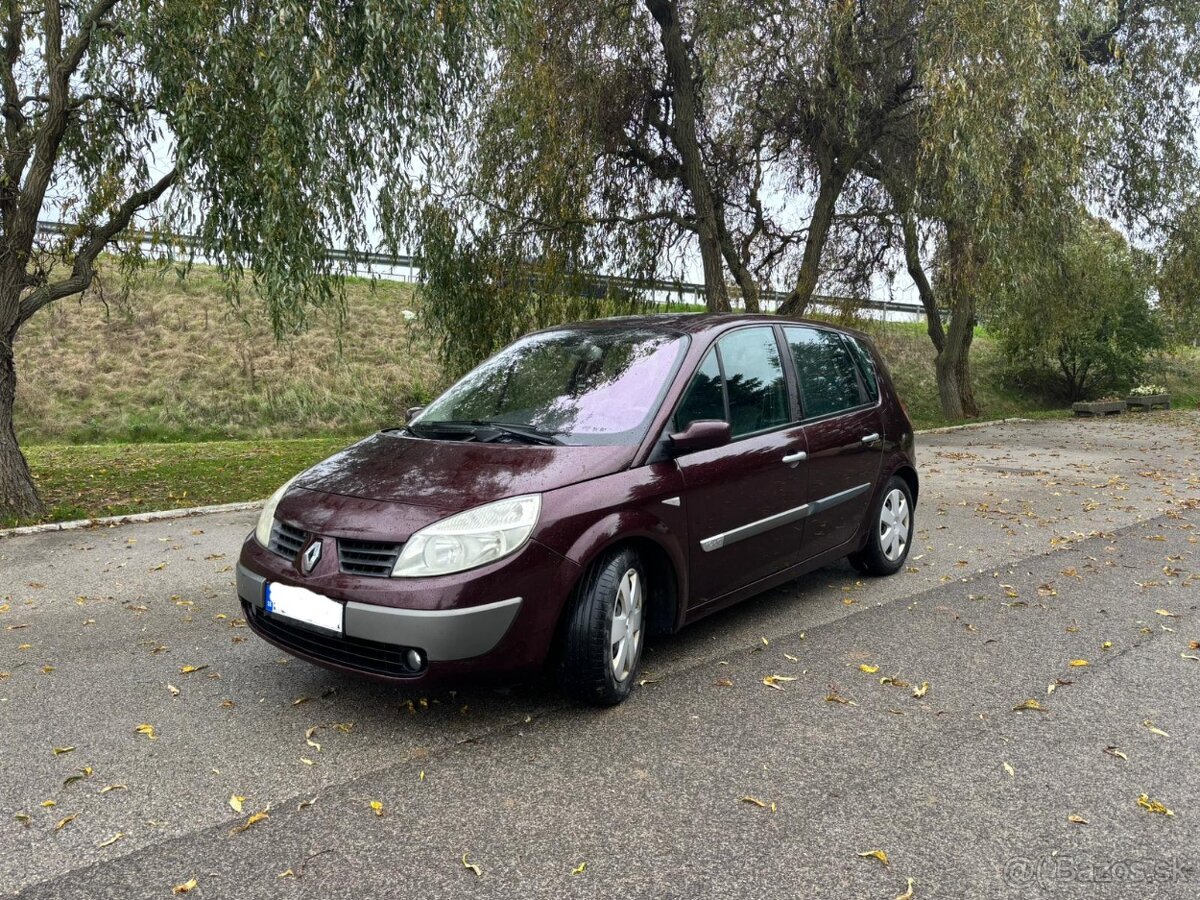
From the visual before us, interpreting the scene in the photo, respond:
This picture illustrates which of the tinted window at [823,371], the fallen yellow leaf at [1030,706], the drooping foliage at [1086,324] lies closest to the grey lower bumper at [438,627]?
A: the fallen yellow leaf at [1030,706]

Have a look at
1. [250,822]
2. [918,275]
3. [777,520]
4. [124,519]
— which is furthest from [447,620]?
[918,275]

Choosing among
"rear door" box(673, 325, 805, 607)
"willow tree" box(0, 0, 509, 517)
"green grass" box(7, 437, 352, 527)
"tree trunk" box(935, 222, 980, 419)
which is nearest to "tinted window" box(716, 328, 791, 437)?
"rear door" box(673, 325, 805, 607)

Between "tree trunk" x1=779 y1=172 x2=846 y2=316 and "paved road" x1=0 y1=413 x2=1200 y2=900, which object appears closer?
"paved road" x1=0 y1=413 x2=1200 y2=900

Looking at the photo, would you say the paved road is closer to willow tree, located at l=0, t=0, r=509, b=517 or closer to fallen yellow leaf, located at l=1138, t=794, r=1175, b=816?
fallen yellow leaf, located at l=1138, t=794, r=1175, b=816

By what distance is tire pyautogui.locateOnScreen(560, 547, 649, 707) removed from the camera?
3594 mm

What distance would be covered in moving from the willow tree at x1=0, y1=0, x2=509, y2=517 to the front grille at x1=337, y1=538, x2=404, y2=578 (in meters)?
4.81

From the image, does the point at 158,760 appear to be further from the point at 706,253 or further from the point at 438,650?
the point at 706,253

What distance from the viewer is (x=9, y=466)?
27.3 ft

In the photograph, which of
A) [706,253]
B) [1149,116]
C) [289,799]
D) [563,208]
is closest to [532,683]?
[289,799]

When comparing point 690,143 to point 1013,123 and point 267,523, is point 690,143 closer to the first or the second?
point 1013,123

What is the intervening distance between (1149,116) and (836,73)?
29.2 ft

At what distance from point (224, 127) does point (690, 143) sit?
7.41m

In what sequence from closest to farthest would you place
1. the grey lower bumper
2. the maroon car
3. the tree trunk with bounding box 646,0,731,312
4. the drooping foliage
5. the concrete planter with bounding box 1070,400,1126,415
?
the grey lower bumper, the maroon car, the tree trunk with bounding box 646,0,731,312, the drooping foliage, the concrete planter with bounding box 1070,400,1126,415

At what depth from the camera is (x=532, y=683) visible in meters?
4.03
